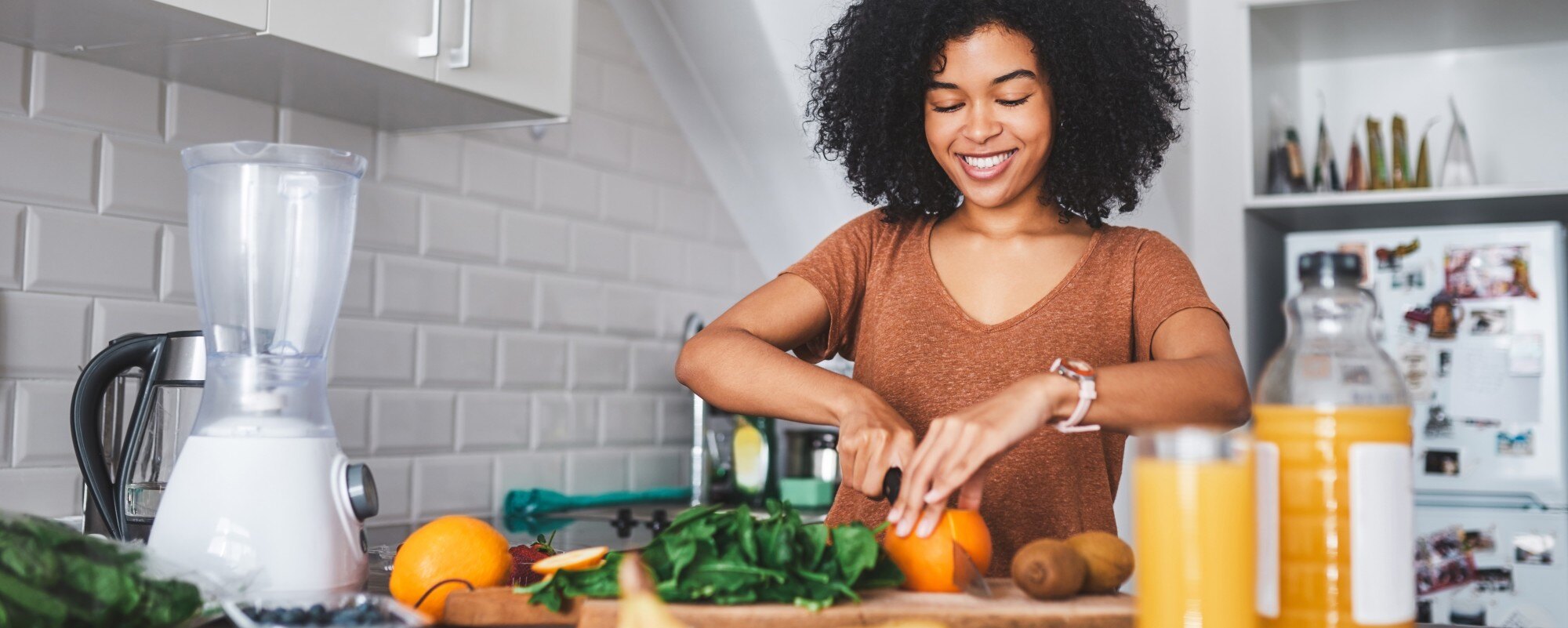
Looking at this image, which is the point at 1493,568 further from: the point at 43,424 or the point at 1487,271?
the point at 43,424

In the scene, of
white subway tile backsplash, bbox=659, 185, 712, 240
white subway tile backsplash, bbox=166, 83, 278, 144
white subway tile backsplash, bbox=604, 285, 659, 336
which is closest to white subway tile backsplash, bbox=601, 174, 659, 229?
white subway tile backsplash, bbox=659, 185, 712, 240

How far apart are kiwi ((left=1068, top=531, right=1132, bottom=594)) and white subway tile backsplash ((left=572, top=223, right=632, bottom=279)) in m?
1.68

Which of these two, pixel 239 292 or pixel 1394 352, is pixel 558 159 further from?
pixel 1394 352

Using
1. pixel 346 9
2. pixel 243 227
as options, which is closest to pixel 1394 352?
pixel 346 9

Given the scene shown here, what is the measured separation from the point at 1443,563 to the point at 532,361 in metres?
1.89

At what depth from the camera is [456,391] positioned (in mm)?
2225

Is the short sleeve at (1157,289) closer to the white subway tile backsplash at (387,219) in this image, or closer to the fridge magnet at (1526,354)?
the white subway tile backsplash at (387,219)

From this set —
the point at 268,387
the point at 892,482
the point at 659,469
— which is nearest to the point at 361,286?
the point at 659,469

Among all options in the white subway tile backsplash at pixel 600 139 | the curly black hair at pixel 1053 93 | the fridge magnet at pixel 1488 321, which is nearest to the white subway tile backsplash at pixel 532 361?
the white subway tile backsplash at pixel 600 139

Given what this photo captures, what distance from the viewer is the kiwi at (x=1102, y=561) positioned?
3.04 feet

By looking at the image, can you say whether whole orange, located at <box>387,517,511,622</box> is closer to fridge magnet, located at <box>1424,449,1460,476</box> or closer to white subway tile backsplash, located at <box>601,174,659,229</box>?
white subway tile backsplash, located at <box>601,174,659,229</box>

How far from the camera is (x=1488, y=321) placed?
265 centimetres

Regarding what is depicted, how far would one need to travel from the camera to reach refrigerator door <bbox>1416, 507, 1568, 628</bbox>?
256 cm

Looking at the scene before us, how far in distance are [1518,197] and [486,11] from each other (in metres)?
2.09
